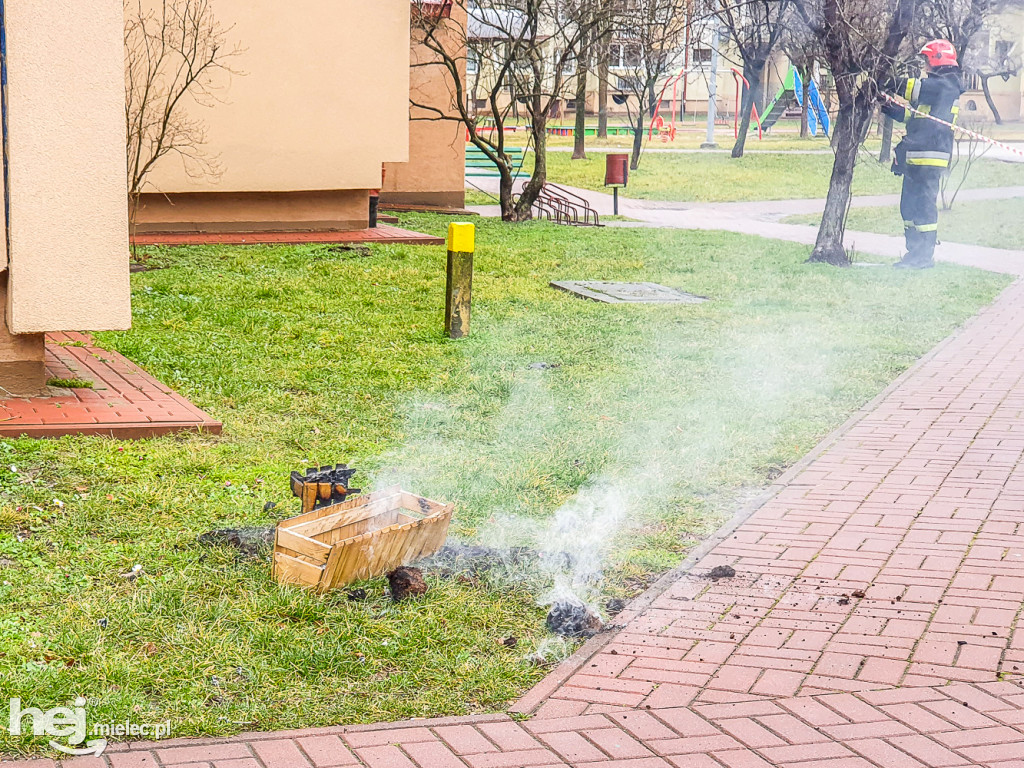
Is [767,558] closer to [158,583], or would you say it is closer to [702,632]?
[702,632]

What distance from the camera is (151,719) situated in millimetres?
3635

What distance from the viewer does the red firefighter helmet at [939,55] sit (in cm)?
1469

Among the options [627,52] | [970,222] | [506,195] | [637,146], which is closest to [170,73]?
[506,195]

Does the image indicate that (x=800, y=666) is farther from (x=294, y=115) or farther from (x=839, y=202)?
(x=294, y=115)

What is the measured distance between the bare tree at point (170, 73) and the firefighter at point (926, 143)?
8310 mm

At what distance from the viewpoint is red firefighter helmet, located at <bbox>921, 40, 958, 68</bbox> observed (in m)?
14.7

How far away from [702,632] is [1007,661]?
3.49 feet

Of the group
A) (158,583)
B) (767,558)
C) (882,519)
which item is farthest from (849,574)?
(158,583)

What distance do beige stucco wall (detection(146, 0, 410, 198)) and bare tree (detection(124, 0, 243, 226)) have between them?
0.15 metres

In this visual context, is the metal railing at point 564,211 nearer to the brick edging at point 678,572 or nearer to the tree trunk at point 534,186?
the tree trunk at point 534,186

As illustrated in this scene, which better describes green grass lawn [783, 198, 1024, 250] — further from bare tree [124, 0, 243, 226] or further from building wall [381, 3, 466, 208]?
bare tree [124, 0, 243, 226]

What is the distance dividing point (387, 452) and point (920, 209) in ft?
35.7

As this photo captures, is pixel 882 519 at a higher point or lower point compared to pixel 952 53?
lower

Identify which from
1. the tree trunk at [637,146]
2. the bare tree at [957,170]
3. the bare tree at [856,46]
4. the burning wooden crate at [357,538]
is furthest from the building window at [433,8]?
the burning wooden crate at [357,538]
